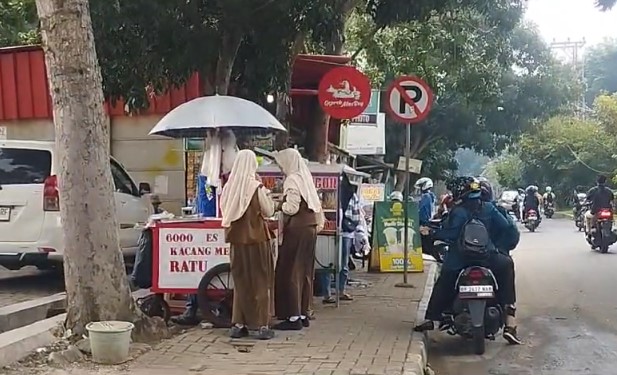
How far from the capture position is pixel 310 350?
23.4ft

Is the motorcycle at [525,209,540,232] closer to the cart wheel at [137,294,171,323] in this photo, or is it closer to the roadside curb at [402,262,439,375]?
the roadside curb at [402,262,439,375]

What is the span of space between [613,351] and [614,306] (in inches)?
123

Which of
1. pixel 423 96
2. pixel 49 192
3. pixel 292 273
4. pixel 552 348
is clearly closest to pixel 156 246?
pixel 292 273

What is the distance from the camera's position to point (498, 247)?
8172mm

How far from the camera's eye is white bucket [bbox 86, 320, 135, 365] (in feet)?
20.7

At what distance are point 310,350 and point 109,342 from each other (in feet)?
5.61

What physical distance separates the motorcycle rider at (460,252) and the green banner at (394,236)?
5.35m

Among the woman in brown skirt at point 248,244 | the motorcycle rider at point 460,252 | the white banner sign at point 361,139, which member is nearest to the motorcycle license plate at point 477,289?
the motorcycle rider at point 460,252

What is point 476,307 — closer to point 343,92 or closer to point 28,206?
point 343,92

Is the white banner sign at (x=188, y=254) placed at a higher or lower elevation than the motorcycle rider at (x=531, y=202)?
higher

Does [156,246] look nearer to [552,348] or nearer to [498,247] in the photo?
[498,247]

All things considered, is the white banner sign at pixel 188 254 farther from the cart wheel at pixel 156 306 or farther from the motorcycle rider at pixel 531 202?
the motorcycle rider at pixel 531 202

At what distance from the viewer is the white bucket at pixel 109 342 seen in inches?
248

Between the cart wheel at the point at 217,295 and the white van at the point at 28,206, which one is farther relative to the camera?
the white van at the point at 28,206
